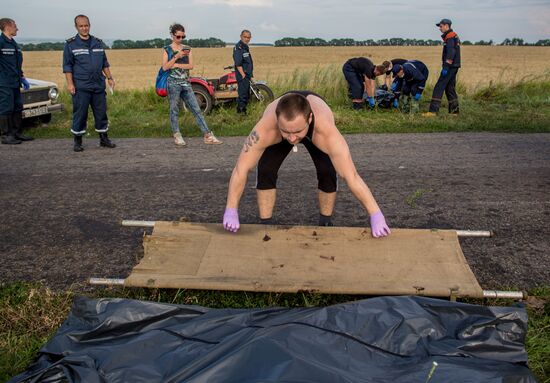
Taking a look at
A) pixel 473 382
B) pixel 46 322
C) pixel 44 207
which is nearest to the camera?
pixel 473 382

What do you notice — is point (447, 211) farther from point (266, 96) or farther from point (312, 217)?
point (266, 96)

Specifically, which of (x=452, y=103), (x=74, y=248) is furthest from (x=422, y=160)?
(x=74, y=248)

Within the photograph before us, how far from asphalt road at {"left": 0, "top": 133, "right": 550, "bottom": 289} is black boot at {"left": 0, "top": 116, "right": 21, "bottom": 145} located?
7.1 inches

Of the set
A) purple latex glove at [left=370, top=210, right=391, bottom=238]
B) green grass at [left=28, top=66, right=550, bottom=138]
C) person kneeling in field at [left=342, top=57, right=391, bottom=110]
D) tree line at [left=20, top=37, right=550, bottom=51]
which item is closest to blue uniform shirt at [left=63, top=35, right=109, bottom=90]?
green grass at [left=28, top=66, right=550, bottom=138]

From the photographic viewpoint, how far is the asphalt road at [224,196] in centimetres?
384

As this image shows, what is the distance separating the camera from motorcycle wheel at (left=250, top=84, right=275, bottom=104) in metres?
10.6

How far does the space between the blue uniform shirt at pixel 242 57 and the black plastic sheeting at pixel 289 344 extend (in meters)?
8.09

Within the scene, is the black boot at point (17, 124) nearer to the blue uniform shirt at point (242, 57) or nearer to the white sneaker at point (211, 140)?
the white sneaker at point (211, 140)

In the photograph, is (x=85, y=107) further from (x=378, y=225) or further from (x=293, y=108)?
(x=378, y=225)

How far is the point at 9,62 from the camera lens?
7.85 meters

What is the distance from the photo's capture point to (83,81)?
22.8ft

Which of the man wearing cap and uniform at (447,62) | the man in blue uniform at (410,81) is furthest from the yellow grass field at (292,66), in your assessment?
the man wearing cap and uniform at (447,62)

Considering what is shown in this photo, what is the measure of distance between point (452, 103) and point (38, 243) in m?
8.45

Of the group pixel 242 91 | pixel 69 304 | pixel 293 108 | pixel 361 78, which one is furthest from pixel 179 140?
pixel 293 108
